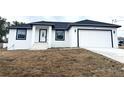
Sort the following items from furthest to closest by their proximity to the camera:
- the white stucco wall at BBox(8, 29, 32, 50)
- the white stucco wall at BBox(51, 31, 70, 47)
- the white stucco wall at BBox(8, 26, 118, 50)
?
the white stucco wall at BBox(51, 31, 70, 47)
the white stucco wall at BBox(8, 29, 32, 50)
the white stucco wall at BBox(8, 26, 118, 50)

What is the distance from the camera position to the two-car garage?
17.3m

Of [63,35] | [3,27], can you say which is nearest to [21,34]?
[63,35]

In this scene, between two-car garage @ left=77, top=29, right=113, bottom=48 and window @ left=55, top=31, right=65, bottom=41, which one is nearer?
two-car garage @ left=77, top=29, right=113, bottom=48

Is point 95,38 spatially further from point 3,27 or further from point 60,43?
point 3,27

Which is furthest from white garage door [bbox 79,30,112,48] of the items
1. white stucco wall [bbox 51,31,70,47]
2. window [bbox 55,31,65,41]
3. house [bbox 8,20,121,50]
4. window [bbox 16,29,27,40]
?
window [bbox 16,29,27,40]

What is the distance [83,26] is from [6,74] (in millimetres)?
12908

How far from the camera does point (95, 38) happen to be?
1759 centimetres

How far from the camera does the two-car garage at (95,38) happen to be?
56.8 ft

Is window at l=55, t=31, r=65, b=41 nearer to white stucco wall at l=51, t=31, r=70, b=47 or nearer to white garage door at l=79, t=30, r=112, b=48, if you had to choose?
white stucco wall at l=51, t=31, r=70, b=47

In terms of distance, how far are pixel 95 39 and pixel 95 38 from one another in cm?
12

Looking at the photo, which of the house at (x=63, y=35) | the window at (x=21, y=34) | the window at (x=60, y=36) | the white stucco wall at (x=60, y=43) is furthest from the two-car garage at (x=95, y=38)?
the window at (x=21, y=34)

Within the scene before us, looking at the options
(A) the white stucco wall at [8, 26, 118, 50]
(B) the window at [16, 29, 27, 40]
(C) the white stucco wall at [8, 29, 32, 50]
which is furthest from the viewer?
(B) the window at [16, 29, 27, 40]
